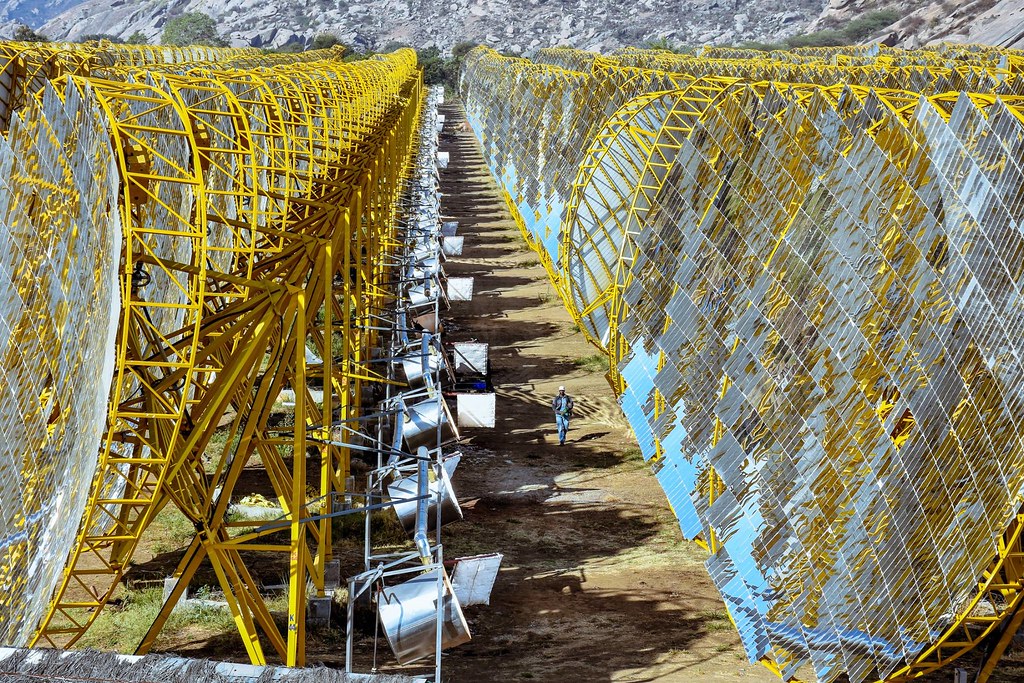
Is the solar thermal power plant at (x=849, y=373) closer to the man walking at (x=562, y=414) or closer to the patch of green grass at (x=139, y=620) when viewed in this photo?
the patch of green grass at (x=139, y=620)

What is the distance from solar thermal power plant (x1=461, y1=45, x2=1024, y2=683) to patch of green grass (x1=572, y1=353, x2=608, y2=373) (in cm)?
1535

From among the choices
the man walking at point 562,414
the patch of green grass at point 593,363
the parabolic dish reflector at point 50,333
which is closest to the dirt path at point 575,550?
the patch of green grass at point 593,363

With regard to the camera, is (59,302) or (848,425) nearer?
(59,302)

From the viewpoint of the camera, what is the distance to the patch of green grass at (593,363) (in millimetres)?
37438

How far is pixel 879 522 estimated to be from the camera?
16.6 meters

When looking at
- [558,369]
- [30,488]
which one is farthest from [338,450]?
[558,369]

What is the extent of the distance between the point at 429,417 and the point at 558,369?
11504mm

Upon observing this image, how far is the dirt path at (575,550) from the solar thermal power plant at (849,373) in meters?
1.65

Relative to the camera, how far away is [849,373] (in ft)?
57.1

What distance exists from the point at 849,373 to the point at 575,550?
27.1 feet

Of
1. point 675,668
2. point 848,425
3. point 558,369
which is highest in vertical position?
point 848,425

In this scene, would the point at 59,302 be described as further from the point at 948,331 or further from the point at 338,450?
the point at 948,331

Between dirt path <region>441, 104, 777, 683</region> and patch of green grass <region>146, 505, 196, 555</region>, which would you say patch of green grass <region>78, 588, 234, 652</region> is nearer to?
patch of green grass <region>146, 505, 196, 555</region>

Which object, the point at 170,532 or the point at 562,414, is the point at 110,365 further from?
the point at 562,414
